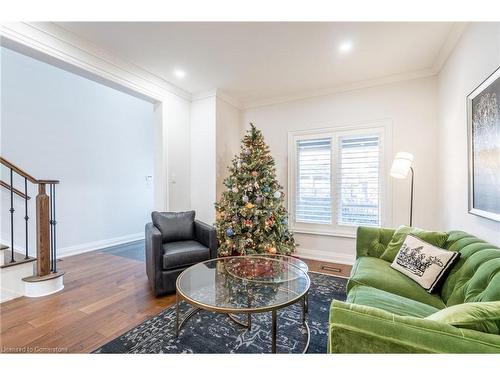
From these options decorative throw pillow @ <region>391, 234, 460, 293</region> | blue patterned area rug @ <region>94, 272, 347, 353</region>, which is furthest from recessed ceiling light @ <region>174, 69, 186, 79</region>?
decorative throw pillow @ <region>391, 234, 460, 293</region>

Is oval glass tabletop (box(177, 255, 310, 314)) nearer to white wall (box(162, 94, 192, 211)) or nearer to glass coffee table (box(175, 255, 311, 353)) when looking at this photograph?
glass coffee table (box(175, 255, 311, 353))

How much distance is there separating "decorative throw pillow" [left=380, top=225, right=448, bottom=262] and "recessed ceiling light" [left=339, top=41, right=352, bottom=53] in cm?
206

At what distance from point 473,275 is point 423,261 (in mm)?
397

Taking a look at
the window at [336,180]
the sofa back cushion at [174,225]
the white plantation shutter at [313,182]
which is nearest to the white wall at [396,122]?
the window at [336,180]

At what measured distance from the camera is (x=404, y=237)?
2307 mm

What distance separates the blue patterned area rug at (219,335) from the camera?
68.5 inches

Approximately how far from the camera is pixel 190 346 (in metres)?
1.77

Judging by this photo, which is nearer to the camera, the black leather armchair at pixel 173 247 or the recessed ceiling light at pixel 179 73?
the black leather armchair at pixel 173 247

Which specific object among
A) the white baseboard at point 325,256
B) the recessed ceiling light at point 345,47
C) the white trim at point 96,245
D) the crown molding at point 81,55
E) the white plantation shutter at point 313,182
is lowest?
the white baseboard at point 325,256

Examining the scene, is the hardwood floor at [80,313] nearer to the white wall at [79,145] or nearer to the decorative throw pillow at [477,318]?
the white wall at [79,145]

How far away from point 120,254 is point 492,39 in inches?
203

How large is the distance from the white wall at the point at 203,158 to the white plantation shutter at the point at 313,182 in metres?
1.44

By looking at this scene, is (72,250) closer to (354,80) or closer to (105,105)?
(105,105)

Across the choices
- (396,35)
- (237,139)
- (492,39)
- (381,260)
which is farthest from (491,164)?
(237,139)
